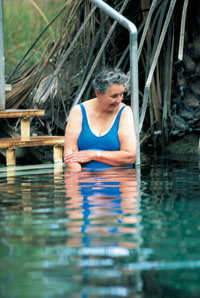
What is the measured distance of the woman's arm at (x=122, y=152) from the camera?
4.18 metres

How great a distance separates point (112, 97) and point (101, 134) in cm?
31

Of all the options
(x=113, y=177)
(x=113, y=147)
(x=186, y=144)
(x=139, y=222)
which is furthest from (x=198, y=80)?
(x=139, y=222)

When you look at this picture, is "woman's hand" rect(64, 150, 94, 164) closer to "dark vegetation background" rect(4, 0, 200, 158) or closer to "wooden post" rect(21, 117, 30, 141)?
"wooden post" rect(21, 117, 30, 141)

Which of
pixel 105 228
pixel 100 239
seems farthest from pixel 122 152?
pixel 100 239

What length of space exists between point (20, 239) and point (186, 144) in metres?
4.17

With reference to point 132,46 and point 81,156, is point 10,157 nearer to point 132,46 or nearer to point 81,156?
point 81,156

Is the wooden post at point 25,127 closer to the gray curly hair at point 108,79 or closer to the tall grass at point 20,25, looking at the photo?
the gray curly hair at point 108,79

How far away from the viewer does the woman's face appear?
407 cm

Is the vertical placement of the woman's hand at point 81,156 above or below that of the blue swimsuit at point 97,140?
below

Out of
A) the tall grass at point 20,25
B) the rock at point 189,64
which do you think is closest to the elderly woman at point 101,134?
the rock at point 189,64

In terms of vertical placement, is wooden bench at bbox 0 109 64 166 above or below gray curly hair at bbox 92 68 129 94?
below

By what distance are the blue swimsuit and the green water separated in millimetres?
550

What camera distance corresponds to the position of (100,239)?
2.23 meters

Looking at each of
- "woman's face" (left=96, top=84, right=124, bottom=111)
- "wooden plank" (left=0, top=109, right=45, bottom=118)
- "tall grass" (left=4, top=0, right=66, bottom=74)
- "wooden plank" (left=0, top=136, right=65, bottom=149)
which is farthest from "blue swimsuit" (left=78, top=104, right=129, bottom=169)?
"tall grass" (left=4, top=0, right=66, bottom=74)
